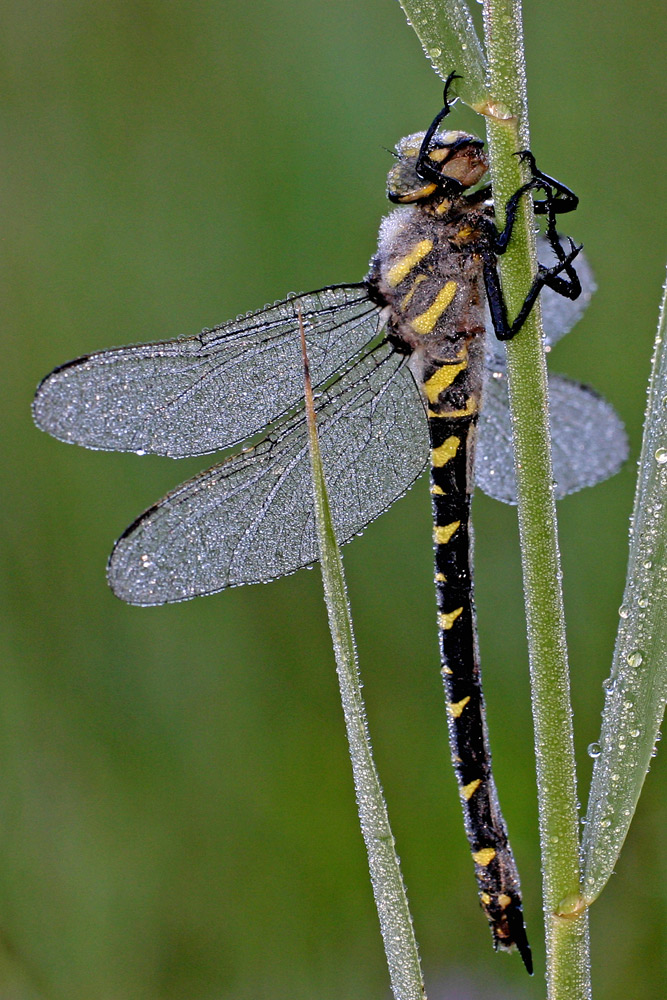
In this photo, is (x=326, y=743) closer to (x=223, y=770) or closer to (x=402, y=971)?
(x=223, y=770)

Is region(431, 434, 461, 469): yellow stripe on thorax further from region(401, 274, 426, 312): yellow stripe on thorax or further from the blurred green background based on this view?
the blurred green background

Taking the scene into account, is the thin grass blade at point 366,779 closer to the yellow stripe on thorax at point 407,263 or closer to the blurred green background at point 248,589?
the yellow stripe on thorax at point 407,263

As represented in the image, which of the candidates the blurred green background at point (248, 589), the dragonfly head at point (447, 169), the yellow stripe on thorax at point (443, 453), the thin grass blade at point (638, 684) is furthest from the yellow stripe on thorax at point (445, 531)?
the blurred green background at point (248, 589)

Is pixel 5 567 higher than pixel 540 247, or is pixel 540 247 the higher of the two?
pixel 540 247

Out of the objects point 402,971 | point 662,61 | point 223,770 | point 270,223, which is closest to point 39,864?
point 223,770

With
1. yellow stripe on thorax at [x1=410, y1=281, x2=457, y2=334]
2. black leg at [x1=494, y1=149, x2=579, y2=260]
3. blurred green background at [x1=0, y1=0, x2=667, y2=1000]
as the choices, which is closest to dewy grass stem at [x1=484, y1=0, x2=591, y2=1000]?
black leg at [x1=494, y1=149, x2=579, y2=260]

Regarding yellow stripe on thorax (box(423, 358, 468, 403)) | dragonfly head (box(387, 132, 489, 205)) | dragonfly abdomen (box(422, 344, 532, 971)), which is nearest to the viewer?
dragonfly abdomen (box(422, 344, 532, 971))
